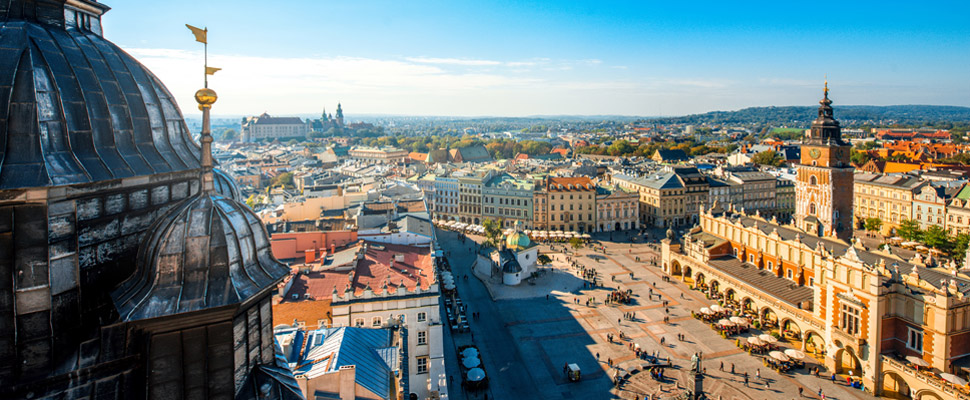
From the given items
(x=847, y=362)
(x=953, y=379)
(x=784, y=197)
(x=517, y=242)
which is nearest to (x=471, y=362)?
(x=517, y=242)

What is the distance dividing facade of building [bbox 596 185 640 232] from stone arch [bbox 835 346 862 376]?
4997 cm

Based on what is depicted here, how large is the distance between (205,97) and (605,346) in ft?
119

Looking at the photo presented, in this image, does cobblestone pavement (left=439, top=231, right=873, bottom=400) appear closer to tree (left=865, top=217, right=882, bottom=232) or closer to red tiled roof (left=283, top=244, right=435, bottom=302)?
red tiled roof (left=283, top=244, right=435, bottom=302)

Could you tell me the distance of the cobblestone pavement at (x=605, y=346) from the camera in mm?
34188

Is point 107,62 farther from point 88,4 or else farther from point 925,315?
point 925,315

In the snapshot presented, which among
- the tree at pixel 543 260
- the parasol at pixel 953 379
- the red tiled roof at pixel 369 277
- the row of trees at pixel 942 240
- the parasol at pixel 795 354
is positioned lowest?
the parasol at pixel 795 354

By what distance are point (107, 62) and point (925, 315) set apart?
131 ft

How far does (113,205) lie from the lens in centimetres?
776

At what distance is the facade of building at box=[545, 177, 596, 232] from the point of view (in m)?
85.2

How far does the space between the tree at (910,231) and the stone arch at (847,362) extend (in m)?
42.8

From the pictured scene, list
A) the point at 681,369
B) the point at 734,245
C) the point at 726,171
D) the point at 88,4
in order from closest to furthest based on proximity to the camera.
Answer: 1. the point at 88,4
2. the point at 681,369
3. the point at 734,245
4. the point at 726,171

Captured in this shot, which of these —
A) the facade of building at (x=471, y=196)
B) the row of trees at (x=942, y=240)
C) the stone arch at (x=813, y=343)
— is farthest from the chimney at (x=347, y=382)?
the facade of building at (x=471, y=196)

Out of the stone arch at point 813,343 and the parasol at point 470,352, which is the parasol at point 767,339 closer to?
the stone arch at point 813,343

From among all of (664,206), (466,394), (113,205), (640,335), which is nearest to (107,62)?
(113,205)
